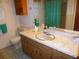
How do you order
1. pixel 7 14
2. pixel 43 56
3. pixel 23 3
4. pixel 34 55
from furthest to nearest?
pixel 7 14 → pixel 23 3 → pixel 34 55 → pixel 43 56

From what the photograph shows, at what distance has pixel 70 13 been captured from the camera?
1981 millimetres

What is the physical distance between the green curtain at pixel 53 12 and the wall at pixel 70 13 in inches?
9.3

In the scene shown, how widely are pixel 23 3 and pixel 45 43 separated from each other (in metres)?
1.60

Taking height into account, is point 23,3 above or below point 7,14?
above

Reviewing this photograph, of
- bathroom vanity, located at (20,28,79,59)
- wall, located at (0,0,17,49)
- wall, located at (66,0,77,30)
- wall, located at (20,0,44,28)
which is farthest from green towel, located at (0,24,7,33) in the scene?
wall, located at (66,0,77,30)

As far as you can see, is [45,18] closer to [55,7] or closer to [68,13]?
[55,7]

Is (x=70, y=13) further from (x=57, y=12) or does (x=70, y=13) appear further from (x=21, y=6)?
(x=21, y=6)

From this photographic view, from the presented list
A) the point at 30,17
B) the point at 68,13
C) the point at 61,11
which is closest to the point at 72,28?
the point at 68,13

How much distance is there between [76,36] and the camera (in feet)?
6.15

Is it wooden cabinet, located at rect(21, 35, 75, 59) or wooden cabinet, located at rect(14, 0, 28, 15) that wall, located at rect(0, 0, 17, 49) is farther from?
wooden cabinet, located at rect(21, 35, 75, 59)

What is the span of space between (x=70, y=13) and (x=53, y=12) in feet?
1.53

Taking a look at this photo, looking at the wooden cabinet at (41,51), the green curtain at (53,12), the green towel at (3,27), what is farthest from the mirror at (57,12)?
the green towel at (3,27)

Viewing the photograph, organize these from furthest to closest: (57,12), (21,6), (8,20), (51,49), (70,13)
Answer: (8,20) → (21,6) → (57,12) → (70,13) → (51,49)

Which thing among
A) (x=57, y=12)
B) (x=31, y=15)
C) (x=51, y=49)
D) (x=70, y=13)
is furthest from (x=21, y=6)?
(x=51, y=49)
